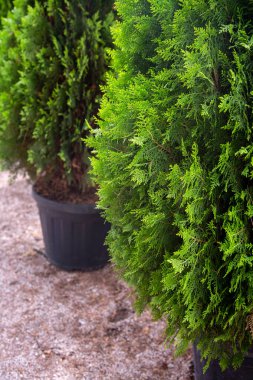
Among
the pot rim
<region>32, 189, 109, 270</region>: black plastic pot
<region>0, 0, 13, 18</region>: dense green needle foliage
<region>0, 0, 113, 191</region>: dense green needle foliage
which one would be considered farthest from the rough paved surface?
<region>0, 0, 13, 18</region>: dense green needle foliage

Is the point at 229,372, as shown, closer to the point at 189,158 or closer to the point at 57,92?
the point at 189,158

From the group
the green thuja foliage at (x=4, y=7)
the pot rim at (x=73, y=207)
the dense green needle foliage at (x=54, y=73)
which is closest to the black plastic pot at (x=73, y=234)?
the pot rim at (x=73, y=207)

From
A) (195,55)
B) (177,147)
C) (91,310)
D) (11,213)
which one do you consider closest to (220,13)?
(195,55)

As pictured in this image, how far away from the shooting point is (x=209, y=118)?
2.01m

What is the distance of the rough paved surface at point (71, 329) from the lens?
311 centimetres

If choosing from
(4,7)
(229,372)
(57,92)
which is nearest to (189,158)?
(229,372)

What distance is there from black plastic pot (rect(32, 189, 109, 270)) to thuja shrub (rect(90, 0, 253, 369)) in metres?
1.70

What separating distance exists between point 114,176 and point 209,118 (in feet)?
1.83

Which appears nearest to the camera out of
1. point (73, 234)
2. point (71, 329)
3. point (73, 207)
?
point (71, 329)

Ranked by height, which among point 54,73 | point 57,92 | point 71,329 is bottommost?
point 71,329

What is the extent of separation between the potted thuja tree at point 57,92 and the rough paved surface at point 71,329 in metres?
0.50

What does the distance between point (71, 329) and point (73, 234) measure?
34.7 inches

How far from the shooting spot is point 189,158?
2.04m

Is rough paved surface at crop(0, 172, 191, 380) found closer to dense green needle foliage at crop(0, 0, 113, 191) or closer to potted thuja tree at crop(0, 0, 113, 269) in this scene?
potted thuja tree at crop(0, 0, 113, 269)
